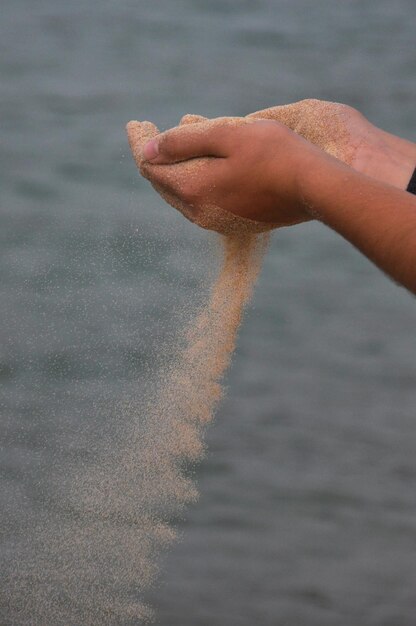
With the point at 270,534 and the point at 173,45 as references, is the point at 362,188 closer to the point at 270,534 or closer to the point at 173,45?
the point at 270,534

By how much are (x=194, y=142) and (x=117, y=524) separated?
102 centimetres

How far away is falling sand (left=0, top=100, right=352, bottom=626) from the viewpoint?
149 centimetres

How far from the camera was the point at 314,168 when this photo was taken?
2.66 ft

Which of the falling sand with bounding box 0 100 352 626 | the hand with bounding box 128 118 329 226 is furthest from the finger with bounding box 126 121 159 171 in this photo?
the falling sand with bounding box 0 100 352 626

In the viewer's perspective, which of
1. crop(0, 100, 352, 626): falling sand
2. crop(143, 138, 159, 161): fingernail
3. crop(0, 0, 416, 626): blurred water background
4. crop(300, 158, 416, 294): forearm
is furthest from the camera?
crop(0, 0, 416, 626): blurred water background

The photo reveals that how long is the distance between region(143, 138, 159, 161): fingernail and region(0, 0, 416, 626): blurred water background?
0.90 meters

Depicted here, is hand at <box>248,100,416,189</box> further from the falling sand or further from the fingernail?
the falling sand

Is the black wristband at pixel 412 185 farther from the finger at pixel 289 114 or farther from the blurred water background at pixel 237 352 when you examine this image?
the blurred water background at pixel 237 352

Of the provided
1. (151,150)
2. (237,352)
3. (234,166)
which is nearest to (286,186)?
(234,166)

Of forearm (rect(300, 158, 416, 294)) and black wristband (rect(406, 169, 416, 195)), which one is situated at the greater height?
black wristband (rect(406, 169, 416, 195))

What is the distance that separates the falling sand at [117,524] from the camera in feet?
4.88

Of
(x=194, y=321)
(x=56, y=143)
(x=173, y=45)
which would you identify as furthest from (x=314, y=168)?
(x=173, y=45)

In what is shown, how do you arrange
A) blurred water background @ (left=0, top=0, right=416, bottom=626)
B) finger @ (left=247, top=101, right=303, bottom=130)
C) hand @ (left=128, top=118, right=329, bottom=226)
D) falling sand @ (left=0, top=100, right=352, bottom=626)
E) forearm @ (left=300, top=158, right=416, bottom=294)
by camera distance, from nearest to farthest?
1. forearm @ (left=300, top=158, right=416, bottom=294)
2. hand @ (left=128, top=118, right=329, bottom=226)
3. finger @ (left=247, top=101, right=303, bottom=130)
4. falling sand @ (left=0, top=100, right=352, bottom=626)
5. blurred water background @ (left=0, top=0, right=416, bottom=626)

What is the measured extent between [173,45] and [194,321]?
139 centimetres
